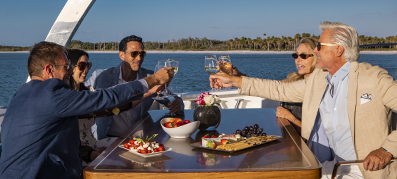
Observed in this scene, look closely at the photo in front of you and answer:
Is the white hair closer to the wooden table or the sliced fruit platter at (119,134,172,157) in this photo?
the wooden table

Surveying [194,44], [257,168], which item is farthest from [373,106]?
[194,44]

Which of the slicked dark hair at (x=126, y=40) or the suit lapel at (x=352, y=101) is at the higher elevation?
the slicked dark hair at (x=126, y=40)

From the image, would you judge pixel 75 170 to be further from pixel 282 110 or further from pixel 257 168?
pixel 282 110

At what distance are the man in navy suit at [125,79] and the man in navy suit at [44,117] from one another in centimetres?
148

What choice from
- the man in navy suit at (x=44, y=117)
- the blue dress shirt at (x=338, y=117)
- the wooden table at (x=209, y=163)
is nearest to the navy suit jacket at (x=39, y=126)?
the man in navy suit at (x=44, y=117)

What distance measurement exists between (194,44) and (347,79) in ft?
332

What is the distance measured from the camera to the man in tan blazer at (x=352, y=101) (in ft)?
7.43

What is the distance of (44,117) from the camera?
1.87 meters

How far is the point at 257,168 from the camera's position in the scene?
5.49 feet

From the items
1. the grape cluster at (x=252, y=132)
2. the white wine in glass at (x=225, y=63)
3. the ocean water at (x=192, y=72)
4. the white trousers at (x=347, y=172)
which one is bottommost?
the ocean water at (x=192, y=72)

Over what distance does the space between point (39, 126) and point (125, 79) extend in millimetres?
2063

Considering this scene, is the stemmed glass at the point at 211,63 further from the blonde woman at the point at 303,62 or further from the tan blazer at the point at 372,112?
the blonde woman at the point at 303,62

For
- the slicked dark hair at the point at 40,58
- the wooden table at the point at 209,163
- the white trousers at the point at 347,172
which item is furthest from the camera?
the white trousers at the point at 347,172

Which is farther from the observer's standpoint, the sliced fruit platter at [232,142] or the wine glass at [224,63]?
→ the wine glass at [224,63]
